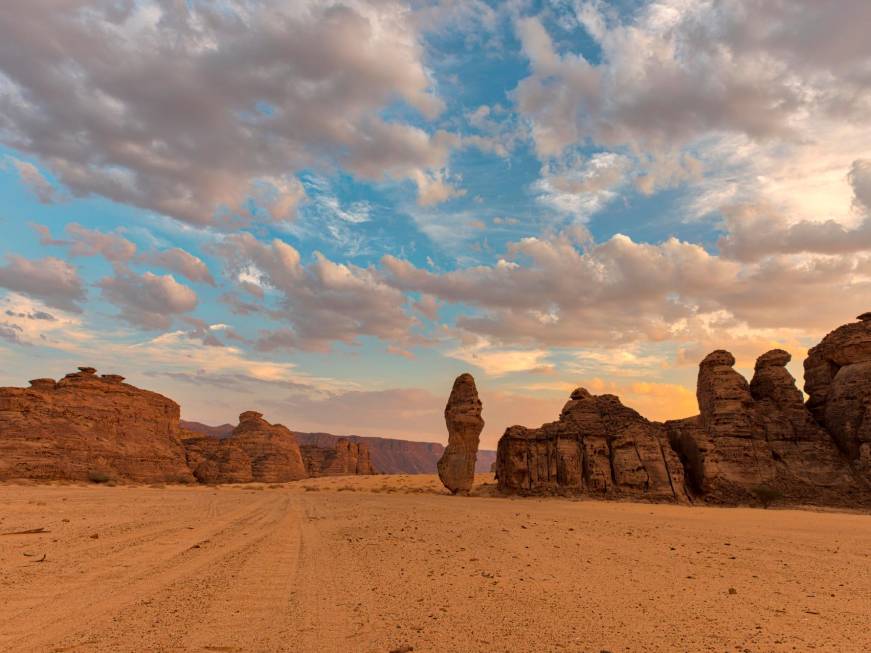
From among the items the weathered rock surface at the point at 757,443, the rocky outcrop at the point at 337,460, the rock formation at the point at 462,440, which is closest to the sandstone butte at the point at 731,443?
the weathered rock surface at the point at 757,443

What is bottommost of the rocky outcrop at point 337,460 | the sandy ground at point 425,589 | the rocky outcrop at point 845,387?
the rocky outcrop at point 337,460

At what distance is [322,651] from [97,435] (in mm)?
58094

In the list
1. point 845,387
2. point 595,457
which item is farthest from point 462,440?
point 845,387

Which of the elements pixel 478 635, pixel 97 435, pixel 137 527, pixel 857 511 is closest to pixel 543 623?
pixel 478 635

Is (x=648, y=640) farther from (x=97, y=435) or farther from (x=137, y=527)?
(x=97, y=435)

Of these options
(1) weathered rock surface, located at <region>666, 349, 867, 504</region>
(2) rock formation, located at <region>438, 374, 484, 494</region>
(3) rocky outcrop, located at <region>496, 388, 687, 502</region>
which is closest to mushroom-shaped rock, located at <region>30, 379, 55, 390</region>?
(2) rock formation, located at <region>438, 374, 484, 494</region>

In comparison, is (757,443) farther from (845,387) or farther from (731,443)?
(845,387)

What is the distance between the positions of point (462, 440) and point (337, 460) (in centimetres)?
7741

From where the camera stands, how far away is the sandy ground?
5.13 metres

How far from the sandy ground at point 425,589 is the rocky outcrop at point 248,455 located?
5963cm

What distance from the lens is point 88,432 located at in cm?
4981

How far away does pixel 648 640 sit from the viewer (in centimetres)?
512

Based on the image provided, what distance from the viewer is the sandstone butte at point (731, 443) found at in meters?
26.6

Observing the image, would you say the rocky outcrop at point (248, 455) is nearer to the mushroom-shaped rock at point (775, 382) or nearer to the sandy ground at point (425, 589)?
the sandy ground at point (425, 589)
